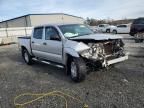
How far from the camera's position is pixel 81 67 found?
609cm

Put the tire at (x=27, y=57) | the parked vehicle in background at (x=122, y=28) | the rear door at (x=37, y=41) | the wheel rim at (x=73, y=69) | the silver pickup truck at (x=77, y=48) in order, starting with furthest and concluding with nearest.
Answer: the parked vehicle in background at (x=122, y=28) < the tire at (x=27, y=57) < the rear door at (x=37, y=41) < the wheel rim at (x=73, y=69) < the silver pickup truck at (x=77, y=48)

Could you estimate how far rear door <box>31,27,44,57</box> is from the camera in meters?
8.39

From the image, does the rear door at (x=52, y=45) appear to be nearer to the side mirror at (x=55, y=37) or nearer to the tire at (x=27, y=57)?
the side mirror at (x=55, y=37)

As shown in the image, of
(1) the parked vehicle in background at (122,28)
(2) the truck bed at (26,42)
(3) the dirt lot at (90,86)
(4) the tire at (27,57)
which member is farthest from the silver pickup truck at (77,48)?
(1) the parked vehicle in background at (122,28)

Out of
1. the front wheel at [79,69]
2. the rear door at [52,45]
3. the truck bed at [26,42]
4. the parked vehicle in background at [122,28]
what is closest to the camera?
the front wheel at [79,69]

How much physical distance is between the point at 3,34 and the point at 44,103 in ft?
71.5

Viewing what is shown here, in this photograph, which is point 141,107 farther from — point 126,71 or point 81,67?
point 126,71

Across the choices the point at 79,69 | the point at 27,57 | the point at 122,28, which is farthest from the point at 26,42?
the point at 122,28

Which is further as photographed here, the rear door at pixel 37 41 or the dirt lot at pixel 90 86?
the rear door at pixel 37 41

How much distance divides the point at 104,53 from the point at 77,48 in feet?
3.10

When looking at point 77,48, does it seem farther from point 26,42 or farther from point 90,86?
A: point 26,42

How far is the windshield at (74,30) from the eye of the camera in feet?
23.6

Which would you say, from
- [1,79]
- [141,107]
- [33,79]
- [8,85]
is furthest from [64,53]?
[141,107]

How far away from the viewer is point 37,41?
28.3 ft
